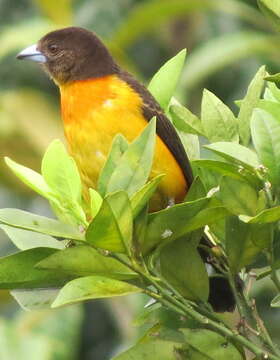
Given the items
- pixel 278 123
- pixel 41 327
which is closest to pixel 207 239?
pixel 278 123

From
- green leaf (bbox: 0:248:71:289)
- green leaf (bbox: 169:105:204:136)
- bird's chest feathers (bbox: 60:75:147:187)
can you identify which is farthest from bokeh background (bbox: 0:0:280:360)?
green leaf (bbox: 0:248:71:289)

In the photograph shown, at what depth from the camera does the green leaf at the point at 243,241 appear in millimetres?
2340

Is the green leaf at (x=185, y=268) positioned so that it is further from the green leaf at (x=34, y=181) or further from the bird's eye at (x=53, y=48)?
the bird's eye at (x=53, y=48)

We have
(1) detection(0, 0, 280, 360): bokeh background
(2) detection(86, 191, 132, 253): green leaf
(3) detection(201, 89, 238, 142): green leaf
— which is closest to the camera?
(2) detection(86, 191, 132, 253): green leaf

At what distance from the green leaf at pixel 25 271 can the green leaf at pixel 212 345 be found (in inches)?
11.9

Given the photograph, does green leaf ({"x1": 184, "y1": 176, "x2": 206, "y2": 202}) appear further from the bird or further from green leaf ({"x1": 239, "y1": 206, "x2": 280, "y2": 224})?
the bird

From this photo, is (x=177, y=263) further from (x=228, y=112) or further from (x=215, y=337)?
(x=228, y=112)

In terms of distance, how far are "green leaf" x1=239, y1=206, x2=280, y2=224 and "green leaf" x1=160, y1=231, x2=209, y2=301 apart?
23cm

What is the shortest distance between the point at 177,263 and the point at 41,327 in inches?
152

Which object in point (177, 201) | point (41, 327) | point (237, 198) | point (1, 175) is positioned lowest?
point (41, 327)

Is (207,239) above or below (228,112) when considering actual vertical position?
below

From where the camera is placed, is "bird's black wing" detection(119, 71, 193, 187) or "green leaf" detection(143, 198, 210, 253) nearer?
"green leaf" detection(143, 198, 210, 253)

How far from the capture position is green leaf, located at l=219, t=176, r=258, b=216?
2295 millimetres

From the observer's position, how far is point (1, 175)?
23.0 feet
